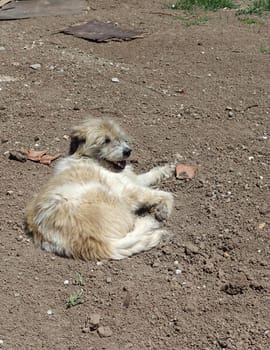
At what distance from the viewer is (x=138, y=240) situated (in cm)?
518

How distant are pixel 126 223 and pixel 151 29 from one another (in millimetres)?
5317

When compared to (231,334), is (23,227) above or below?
below

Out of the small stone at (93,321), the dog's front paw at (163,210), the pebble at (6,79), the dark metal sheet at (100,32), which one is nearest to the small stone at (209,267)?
the dog's front paw at (163,210)

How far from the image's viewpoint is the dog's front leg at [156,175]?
6125 mm

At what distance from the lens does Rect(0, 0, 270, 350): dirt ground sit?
14.5 ft

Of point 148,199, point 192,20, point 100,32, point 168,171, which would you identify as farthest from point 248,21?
point 148,199

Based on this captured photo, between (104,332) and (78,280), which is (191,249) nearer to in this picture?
(78,280)

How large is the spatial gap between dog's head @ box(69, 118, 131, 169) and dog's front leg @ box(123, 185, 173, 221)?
Answer: 0.34 metres

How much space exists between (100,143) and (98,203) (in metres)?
0.76

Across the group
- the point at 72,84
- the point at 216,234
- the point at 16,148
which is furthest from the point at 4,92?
the point at 216,234

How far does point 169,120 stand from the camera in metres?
7.23

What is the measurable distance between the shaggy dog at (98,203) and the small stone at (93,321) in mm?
622

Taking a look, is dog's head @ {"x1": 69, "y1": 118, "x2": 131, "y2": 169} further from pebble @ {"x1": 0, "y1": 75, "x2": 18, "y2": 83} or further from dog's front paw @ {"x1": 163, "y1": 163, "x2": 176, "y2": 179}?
pebble @ {"x1": 0, "y1": 75, "x2": 18, "y2": 83}

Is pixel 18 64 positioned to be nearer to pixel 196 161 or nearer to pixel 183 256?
pixel 196 161
